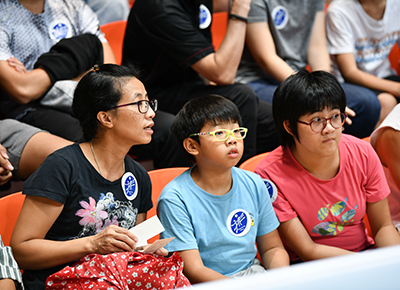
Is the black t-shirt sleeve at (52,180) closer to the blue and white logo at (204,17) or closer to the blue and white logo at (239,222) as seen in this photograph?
the blue and white logo at (239,222)

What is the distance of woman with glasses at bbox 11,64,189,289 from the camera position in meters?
1.22

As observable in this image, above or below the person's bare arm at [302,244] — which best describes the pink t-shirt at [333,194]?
above

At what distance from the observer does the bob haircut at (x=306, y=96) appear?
1461 millimetres

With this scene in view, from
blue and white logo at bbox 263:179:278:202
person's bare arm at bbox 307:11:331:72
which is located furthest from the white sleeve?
blue and white logo at bbox 263:179:278:202

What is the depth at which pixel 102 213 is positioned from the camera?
4.35ft

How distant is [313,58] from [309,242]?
1.51 metres

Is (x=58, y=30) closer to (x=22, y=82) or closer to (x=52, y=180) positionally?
(x=22, y=82)

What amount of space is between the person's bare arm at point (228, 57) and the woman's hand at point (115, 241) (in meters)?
1.20

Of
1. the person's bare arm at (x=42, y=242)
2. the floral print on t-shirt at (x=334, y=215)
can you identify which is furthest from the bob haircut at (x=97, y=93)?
the floral print on t-shirt at (x=334, y=215)

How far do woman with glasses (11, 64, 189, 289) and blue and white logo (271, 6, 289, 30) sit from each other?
56.0 inches

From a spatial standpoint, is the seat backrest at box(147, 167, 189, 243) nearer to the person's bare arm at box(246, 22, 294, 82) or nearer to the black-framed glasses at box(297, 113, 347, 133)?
the black-framed glasses at box(297, 113, 347, 133)

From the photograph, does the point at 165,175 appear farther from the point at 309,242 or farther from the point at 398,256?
the point at 398,256

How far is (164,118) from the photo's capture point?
207 centimetres

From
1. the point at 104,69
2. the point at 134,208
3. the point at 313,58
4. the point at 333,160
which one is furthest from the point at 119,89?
the point at 313,58
